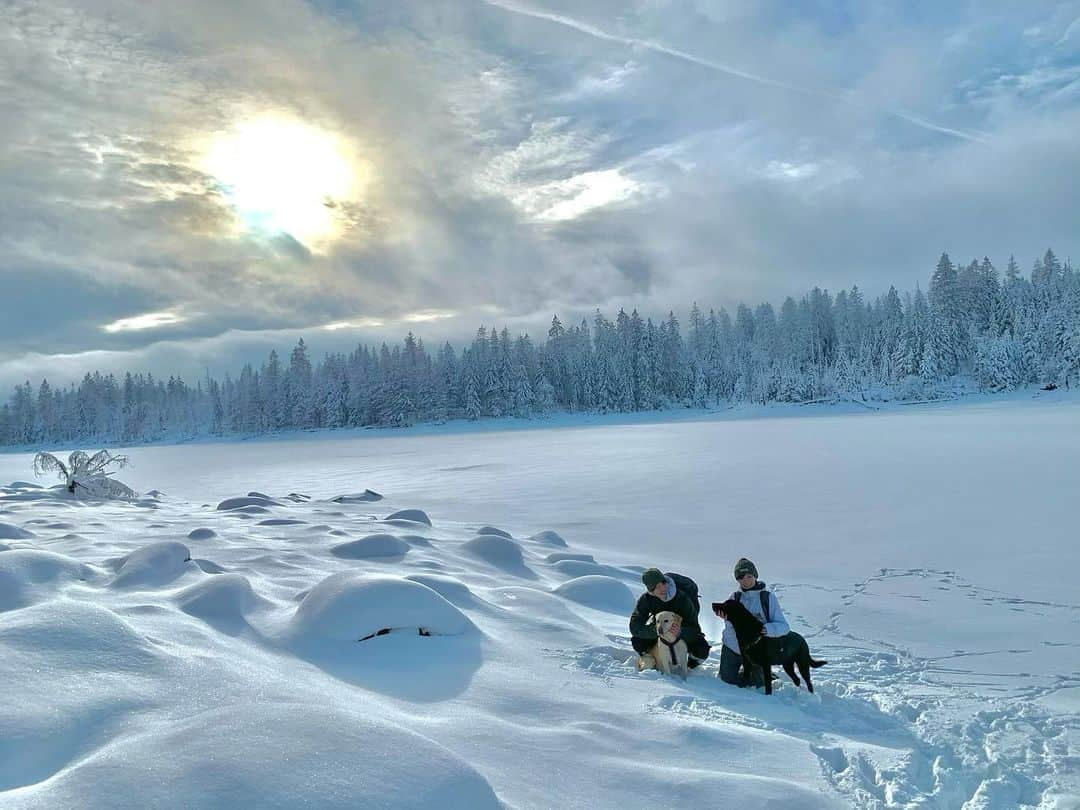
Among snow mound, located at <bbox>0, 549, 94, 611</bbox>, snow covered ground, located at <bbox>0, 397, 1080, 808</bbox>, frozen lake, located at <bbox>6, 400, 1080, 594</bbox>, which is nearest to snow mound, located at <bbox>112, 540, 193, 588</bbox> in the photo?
snow covered ground, located at <bbox>0, 397, 1080, 808</bbox>

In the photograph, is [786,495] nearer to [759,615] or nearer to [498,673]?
[759,615]

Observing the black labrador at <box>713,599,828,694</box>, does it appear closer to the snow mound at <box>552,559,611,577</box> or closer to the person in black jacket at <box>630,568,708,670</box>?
the person in black jacket at <box>630,568,708,670</box>

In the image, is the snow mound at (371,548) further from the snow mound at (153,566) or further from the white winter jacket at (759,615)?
the white winter jacket at (759,615)

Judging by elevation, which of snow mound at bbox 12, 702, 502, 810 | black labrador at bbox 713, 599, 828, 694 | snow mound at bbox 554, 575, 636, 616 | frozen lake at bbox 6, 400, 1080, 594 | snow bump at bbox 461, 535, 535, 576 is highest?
snow mound at bbox 12, 702, 502, 810

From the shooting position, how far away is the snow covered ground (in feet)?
10.1

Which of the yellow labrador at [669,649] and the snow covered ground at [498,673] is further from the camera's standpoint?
the yellow labrador at [669,649]

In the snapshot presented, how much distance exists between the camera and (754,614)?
5793 millimetres

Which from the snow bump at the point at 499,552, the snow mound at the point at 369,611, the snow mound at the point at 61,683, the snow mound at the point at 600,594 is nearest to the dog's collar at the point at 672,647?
the snow mound at the point at 369,611

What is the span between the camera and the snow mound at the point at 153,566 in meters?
6.83

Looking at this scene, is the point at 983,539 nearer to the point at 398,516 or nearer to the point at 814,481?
the point at 814,481

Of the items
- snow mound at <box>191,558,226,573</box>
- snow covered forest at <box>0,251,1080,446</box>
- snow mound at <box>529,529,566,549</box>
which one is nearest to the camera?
snow mound at <box>191,558,226,573</box>

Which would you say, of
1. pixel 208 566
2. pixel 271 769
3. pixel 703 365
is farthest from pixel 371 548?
pixel 703 365

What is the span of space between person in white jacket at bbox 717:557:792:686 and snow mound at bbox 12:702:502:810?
336cm

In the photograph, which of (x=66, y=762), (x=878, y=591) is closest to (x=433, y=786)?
(x=66, y=762)
